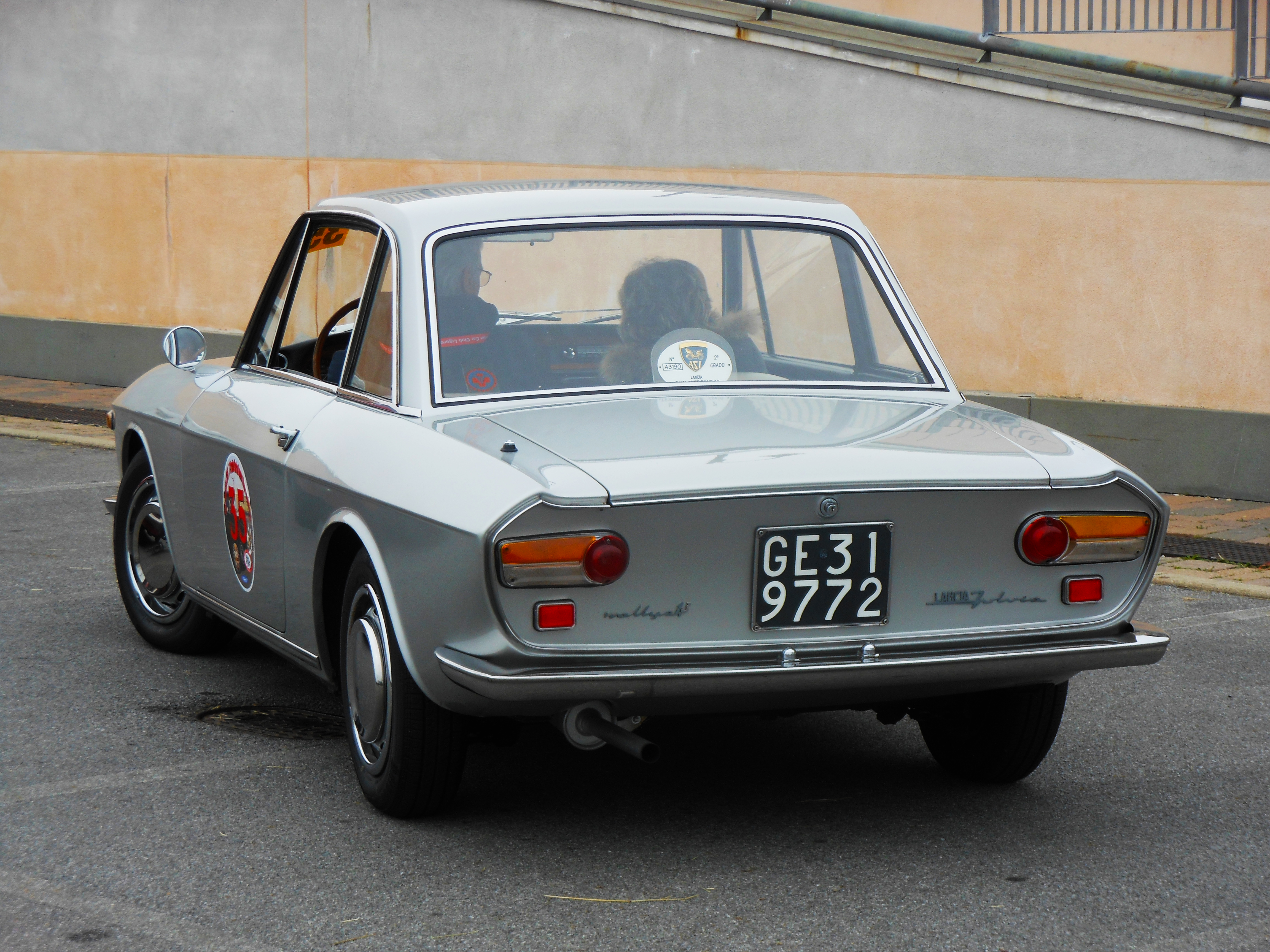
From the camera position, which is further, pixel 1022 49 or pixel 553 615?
pixel 1022 49

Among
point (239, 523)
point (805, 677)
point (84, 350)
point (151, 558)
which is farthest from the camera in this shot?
point (84, 350)

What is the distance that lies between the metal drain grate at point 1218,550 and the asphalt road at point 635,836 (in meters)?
2.49

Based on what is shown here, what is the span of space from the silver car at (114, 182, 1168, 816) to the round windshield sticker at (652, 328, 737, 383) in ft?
0.04

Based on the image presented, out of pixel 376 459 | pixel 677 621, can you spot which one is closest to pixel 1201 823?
pixel 677 621

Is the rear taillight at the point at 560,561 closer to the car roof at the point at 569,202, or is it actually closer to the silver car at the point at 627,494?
the silver car at the point at 627,494

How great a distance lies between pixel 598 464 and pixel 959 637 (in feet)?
3.13

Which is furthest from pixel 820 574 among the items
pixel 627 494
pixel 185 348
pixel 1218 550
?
pixel 1218 550

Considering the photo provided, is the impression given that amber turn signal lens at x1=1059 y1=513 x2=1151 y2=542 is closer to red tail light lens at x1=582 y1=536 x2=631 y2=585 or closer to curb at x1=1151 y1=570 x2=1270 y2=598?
red tail light lens at x1=582 y1=536 x2=631 y2=585

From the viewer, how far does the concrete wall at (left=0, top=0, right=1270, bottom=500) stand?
9.73 meters

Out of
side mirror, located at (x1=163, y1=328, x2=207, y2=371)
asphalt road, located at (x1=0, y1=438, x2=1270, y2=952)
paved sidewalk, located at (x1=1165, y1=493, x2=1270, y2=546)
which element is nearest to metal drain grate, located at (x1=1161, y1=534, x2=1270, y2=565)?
paved sidewalk, located at (x1=1165, y1=493, x2=1270, y2=546)

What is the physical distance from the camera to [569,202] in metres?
4.68

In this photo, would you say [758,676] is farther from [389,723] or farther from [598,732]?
[389,723]

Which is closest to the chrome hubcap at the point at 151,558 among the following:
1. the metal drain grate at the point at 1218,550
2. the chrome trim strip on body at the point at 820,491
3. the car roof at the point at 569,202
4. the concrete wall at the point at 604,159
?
the car roof at the point at 569,202

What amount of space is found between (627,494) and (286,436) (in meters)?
1.46
